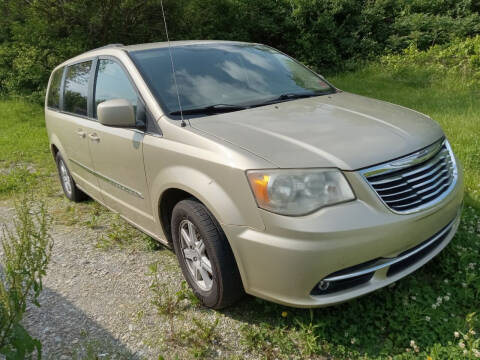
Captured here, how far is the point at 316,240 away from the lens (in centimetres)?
202

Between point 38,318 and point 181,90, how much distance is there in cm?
185

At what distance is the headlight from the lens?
2.09 metres

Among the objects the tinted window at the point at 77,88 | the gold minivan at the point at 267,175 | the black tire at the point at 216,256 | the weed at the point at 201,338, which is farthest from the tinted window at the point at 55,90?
the weed at the point at 201,338

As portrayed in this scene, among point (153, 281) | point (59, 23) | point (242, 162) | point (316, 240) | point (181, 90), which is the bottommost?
point (153, 281)

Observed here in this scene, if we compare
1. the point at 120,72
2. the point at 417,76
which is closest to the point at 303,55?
the point at 417,76

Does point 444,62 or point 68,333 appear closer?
point 68,333

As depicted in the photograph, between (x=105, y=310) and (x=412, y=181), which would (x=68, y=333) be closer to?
(x=105, y=310)

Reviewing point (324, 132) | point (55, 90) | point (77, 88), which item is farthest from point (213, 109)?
point (55, 90)

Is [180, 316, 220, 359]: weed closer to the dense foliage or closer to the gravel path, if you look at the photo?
the gravel path

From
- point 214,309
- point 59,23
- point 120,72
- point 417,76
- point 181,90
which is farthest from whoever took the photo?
point 59,23

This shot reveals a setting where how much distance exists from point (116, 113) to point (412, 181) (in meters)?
1.90

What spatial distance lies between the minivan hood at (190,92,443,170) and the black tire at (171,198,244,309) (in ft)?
1.53

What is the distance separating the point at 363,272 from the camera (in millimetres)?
2131

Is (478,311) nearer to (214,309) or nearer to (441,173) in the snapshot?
(441,173)
